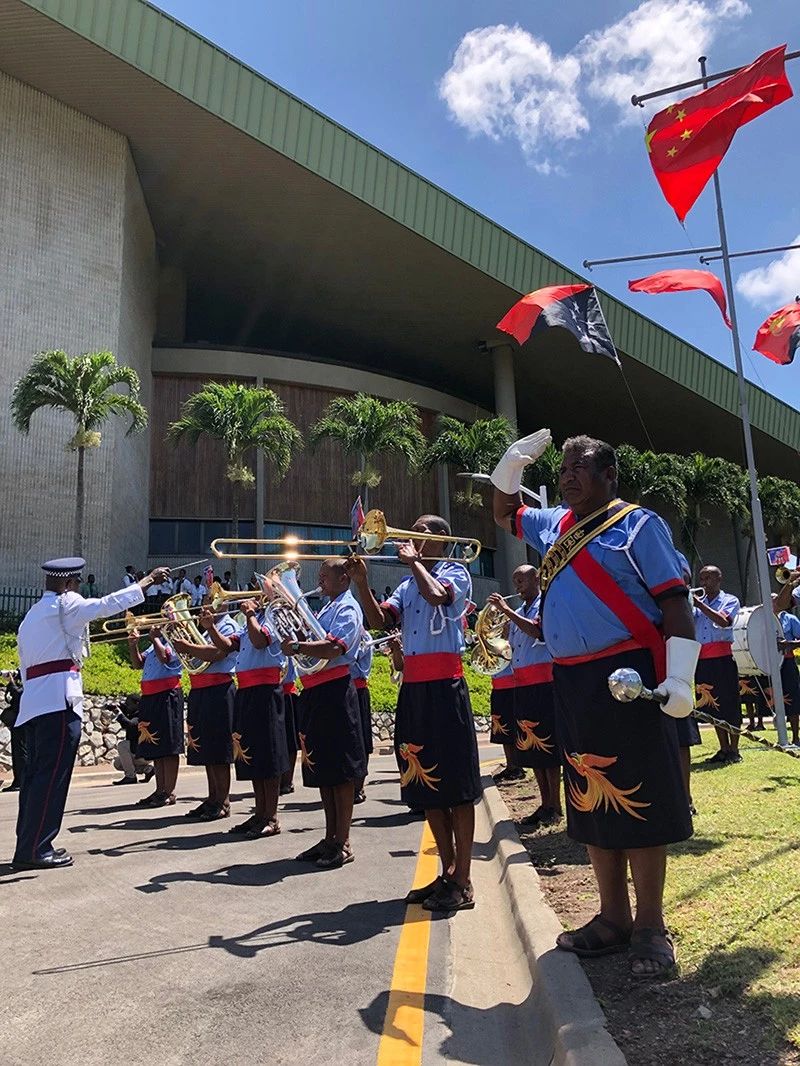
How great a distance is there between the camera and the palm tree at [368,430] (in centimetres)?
3244

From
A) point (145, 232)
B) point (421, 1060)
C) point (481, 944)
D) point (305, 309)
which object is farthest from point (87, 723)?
point (305, 309)

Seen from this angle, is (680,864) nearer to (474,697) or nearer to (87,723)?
(87,723)

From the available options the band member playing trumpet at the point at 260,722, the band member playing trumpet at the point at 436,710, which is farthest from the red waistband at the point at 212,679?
the band member playing trumpet at the point at 436,710

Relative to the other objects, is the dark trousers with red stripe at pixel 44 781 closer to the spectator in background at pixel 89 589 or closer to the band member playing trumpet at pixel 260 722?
the band member playing trumpet at pixel 260 722

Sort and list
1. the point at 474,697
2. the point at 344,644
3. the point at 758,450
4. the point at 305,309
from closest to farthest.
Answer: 1. the point at 344,644
2. the point at 474,697
3. the point at 305,309
4. the point at 758,450

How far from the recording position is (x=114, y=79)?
24688mm

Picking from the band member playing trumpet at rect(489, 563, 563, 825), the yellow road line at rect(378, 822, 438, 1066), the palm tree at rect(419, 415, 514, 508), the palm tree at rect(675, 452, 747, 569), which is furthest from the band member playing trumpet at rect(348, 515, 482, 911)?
the palm tree at rect(675, 452, 747, 569)

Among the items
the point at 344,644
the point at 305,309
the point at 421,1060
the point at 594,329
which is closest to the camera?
the point at 421,1060

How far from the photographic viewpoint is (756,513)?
1077 centimetres

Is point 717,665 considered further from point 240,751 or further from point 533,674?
point 240,751

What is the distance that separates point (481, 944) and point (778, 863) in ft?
5.92

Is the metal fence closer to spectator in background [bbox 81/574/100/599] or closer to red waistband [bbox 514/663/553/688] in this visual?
spectator in background [bbox 81/574/100/599]

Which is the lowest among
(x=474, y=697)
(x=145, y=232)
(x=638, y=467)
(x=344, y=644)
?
(x=474, y=697)

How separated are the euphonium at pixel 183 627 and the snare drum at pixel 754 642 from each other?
5821 millimetres
